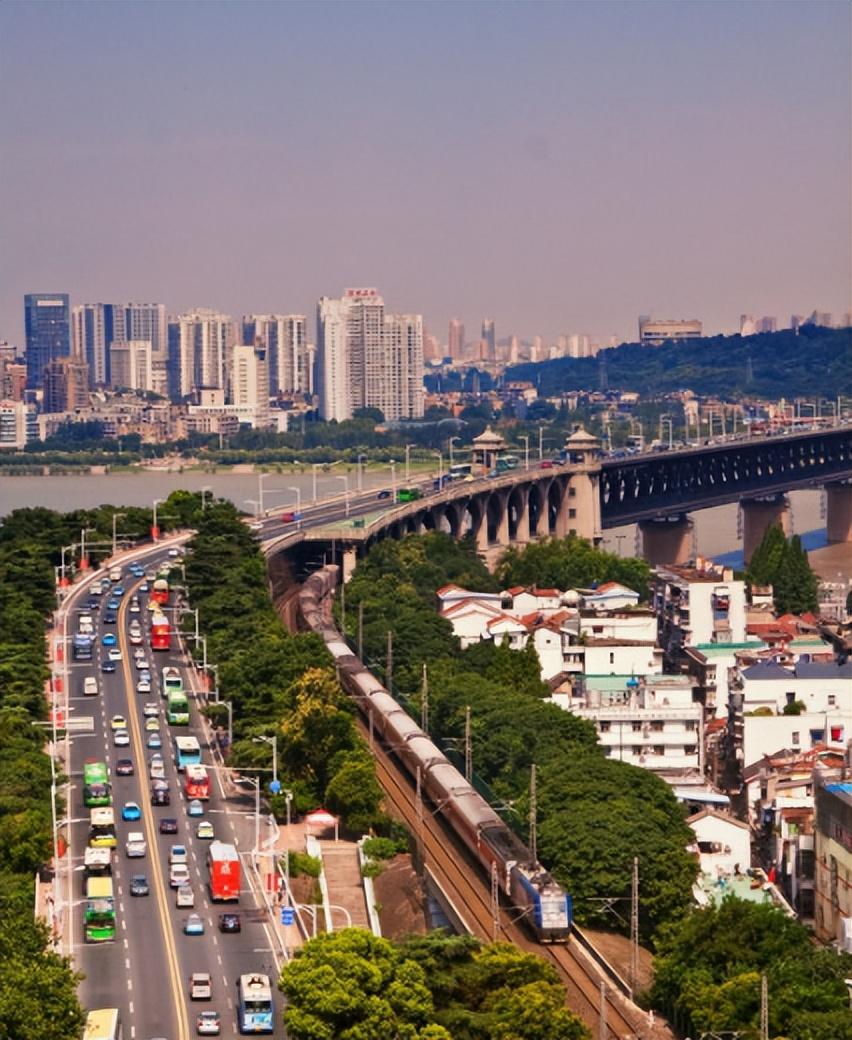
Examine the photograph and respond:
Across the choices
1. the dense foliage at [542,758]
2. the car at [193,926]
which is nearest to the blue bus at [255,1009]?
the car at [193,926]

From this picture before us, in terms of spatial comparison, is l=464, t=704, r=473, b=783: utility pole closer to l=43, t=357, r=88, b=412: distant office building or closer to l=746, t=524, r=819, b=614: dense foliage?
l=746, t=524, r=819, b=614: dense foliage

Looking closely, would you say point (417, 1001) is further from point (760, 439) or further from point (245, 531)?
point (760, 439)

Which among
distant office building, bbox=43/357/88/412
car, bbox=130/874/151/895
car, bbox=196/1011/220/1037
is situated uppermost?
distant office building, bbox=43/357/88/412

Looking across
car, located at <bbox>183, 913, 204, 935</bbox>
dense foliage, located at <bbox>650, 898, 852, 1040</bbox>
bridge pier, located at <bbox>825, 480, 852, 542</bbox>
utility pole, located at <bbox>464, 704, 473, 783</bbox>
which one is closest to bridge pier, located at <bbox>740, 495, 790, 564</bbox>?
bridge pier, located at <bbox>825, 480, 852, 542</bbox>

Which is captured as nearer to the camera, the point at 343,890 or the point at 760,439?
the point at 343,890

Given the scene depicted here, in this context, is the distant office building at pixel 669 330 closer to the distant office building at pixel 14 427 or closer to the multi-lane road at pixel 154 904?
the distant office building at pixel 14 427

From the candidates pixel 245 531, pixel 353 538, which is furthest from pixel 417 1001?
pixel 353 538
